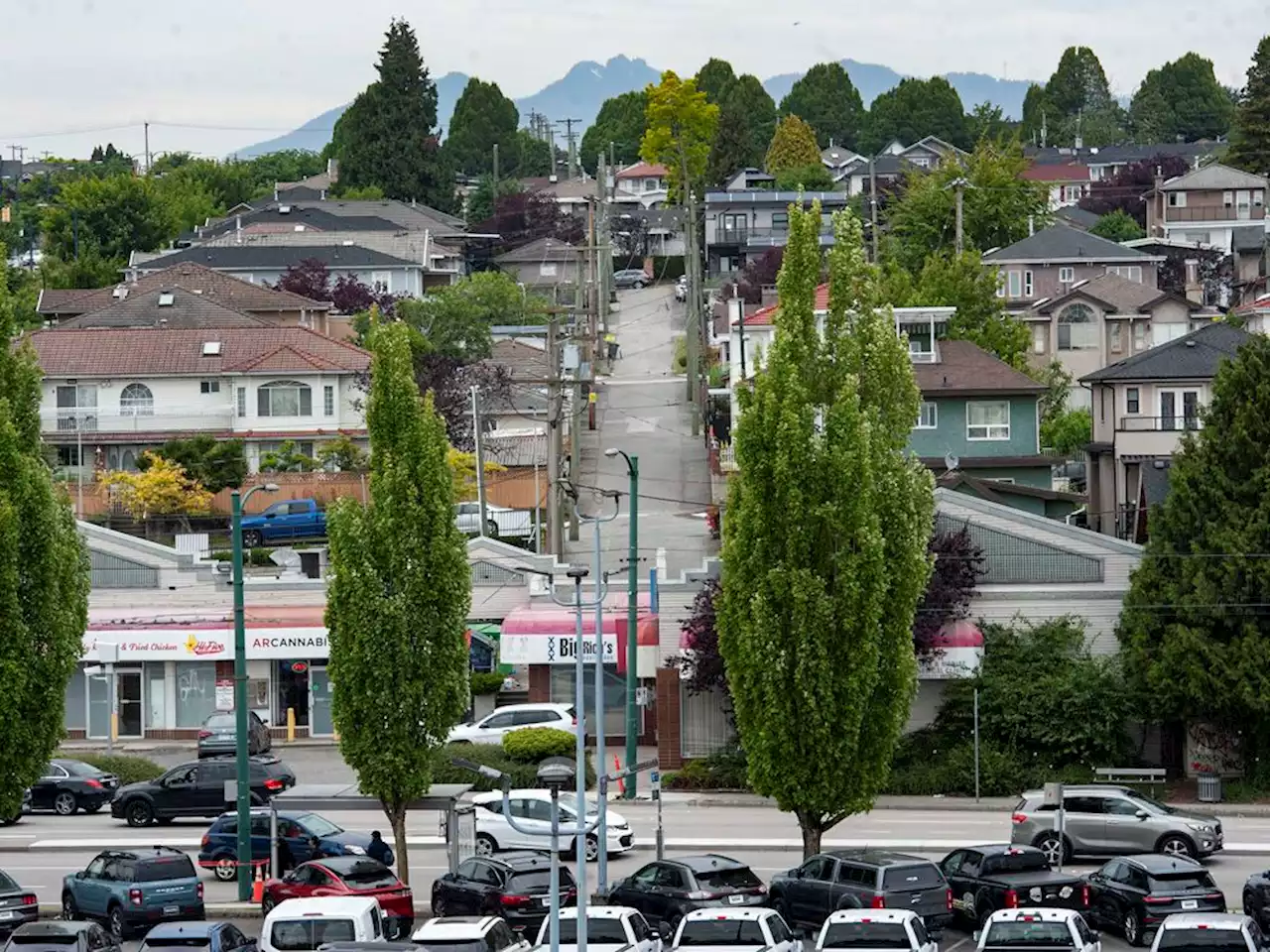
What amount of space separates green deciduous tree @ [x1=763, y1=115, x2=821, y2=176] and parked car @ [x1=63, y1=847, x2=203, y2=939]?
152 metres

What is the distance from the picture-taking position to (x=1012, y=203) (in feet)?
425

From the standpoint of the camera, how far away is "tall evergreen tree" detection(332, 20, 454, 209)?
168000 mm

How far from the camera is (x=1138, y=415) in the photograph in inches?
2847

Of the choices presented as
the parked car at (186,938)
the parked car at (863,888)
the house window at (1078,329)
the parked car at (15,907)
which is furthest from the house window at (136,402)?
the parked car at (186,938)

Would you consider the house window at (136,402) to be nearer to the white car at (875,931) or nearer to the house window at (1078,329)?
the house window at (1078,329)

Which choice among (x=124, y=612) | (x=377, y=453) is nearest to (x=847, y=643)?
(x=377, y=453)

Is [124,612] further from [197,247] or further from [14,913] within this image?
[197,247]

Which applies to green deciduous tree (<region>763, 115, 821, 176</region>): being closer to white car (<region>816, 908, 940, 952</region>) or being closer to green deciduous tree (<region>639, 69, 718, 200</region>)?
green deciduous tree (<region>639, 69, 718, 200</region>)

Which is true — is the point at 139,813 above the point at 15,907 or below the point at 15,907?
below

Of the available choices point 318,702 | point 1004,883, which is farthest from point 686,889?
point 318,702

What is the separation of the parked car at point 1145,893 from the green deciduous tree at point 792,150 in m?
153

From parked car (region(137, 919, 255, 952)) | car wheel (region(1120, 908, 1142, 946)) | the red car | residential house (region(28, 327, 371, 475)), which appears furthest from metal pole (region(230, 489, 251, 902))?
residential house (region(28, 327, 371, 475))

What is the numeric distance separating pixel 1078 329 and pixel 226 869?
70.5 meters

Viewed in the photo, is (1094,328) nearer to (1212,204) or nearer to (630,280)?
(1212,204)
